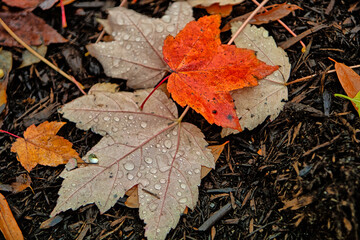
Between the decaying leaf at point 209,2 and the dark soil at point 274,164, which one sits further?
the decaying leaf at point 209,2

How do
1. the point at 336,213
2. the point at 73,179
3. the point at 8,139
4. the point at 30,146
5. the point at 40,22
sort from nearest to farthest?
the point at 336,213 → the point at 73,179 → the point at 30,146 → the point at 8,139 → the point at 40,22

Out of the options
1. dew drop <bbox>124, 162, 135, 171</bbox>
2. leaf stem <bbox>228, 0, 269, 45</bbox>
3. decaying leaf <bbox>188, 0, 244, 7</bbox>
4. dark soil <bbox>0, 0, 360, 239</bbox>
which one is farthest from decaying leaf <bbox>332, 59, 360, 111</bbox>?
dew drop <bbox>124, 162, 135, 171</bbox>

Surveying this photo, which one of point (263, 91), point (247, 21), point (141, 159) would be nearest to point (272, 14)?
point (247, 21)

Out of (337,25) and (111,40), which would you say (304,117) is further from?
(111,40)

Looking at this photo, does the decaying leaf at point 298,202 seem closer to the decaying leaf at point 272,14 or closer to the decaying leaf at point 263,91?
the decaying leaf at point 263,91

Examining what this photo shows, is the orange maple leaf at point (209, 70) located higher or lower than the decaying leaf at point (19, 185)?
higher

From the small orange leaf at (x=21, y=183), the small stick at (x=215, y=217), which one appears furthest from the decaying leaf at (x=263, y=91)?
the small orange leaf at (x=21, y=183)

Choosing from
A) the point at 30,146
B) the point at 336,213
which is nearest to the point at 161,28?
the point at 30,146
